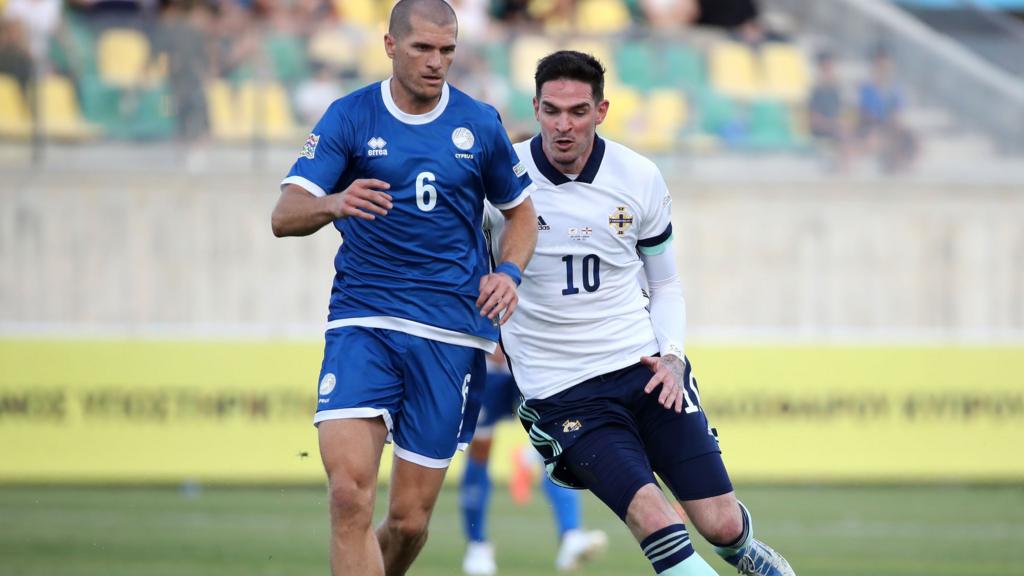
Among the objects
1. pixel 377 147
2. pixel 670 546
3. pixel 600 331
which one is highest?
pixel 377 147

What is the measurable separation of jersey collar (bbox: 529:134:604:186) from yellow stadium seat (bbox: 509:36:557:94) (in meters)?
11.0

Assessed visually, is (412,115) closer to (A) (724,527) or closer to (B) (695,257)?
(A) (724,527)

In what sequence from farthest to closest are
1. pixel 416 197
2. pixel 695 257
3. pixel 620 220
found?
pixel 695 257 → pixel 620 220 → pixel 416 197

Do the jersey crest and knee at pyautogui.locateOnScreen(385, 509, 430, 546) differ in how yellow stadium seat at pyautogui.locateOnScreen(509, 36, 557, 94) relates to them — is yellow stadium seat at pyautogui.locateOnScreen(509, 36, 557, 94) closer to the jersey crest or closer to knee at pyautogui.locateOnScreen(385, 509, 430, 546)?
the jersey crest

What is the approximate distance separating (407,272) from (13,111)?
1205 centimetres

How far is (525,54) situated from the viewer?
18078 mm

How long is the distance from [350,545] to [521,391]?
112 centimetres

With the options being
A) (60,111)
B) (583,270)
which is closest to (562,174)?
(583,270)

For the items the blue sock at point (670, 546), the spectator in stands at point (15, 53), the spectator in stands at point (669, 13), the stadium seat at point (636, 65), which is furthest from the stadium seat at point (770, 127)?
the blue sock at point (670, 546)

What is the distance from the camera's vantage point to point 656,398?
689 centimetres

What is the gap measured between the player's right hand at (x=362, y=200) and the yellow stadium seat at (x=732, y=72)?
40.0 feet

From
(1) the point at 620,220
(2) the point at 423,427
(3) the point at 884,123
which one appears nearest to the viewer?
(2) the point at 423,427

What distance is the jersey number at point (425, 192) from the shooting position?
6.55m

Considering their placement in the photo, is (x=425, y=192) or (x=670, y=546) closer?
(x=670, y=546)
